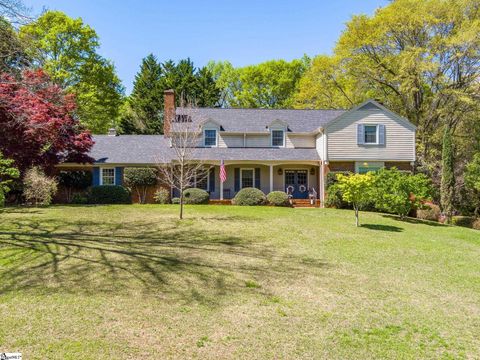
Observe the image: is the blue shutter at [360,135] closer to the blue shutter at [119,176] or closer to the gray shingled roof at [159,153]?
the gray shingled roof at [159,153]

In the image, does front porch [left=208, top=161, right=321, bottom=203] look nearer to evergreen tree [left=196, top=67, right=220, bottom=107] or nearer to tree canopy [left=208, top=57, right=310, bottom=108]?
evergreen tree [left=196, top=67, right=220, bottom=107]

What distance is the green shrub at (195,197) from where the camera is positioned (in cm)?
2075

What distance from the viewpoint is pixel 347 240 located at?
1198 centimetres

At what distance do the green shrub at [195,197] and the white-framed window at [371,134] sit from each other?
11.6 meters

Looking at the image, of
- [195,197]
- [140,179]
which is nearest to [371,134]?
[195,197]

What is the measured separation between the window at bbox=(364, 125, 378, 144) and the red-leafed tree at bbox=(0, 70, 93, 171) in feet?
59.8

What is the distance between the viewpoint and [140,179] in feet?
70.7

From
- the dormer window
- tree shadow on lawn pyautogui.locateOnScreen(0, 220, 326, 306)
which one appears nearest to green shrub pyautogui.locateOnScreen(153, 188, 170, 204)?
the dormer window

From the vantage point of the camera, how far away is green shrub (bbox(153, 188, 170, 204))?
21.5 metres

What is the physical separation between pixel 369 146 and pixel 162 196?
14298mm

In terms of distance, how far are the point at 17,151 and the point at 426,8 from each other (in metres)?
29.3

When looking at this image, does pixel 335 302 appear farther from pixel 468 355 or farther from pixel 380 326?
pixel 468 355

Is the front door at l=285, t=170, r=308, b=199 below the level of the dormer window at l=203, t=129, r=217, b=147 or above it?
below

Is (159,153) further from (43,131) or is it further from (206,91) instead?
(206,91)
